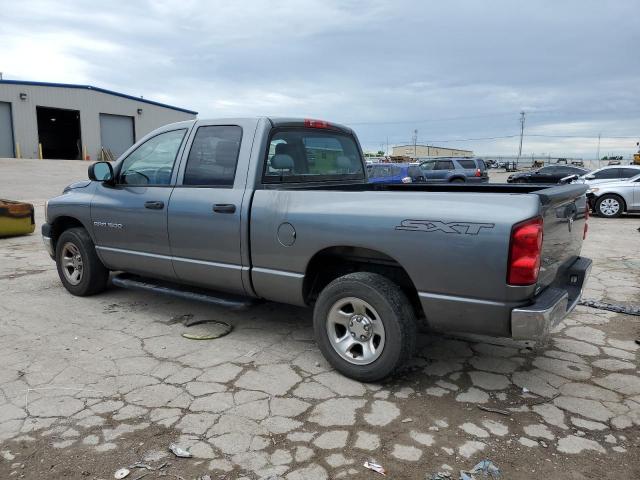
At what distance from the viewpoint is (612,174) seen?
621 inches

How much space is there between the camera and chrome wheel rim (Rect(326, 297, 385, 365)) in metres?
3.45

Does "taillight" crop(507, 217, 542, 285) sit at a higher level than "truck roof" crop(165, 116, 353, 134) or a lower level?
lower

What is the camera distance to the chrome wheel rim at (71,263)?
5.57m

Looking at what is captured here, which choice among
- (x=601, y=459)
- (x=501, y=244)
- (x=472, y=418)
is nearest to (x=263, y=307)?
(x=472, y=418)

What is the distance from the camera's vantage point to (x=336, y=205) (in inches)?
A: 138

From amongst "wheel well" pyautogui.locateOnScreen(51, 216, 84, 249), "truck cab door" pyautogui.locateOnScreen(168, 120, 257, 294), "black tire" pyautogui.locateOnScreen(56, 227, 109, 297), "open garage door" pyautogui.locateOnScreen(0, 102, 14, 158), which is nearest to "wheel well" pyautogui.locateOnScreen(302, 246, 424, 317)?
"truck cab door" pyautogui.locateOnScreen(168, 120, 257, 294)

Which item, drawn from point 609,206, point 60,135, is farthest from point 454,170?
point 60,135

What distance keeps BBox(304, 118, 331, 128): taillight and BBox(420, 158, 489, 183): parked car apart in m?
17.7

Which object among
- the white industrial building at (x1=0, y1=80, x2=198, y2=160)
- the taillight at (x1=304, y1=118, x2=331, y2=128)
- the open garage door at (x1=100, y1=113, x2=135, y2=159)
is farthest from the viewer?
the open garage door at (x1=100, y1=113, x2=135, y2=159)

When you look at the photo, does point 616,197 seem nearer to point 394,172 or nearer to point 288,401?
point 394,172

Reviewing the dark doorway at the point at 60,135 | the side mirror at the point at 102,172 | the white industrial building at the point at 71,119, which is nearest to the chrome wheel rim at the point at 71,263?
the side mirror at the point at 102,172

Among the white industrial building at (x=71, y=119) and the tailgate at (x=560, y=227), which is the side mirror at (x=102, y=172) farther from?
the white industrial building at (x=71, y=119)

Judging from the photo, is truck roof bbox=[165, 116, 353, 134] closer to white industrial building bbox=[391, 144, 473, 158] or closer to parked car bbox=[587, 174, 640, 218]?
parked car bbox=[587, 174, 640, 218]

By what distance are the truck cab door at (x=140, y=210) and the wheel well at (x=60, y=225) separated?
23.2 inches
